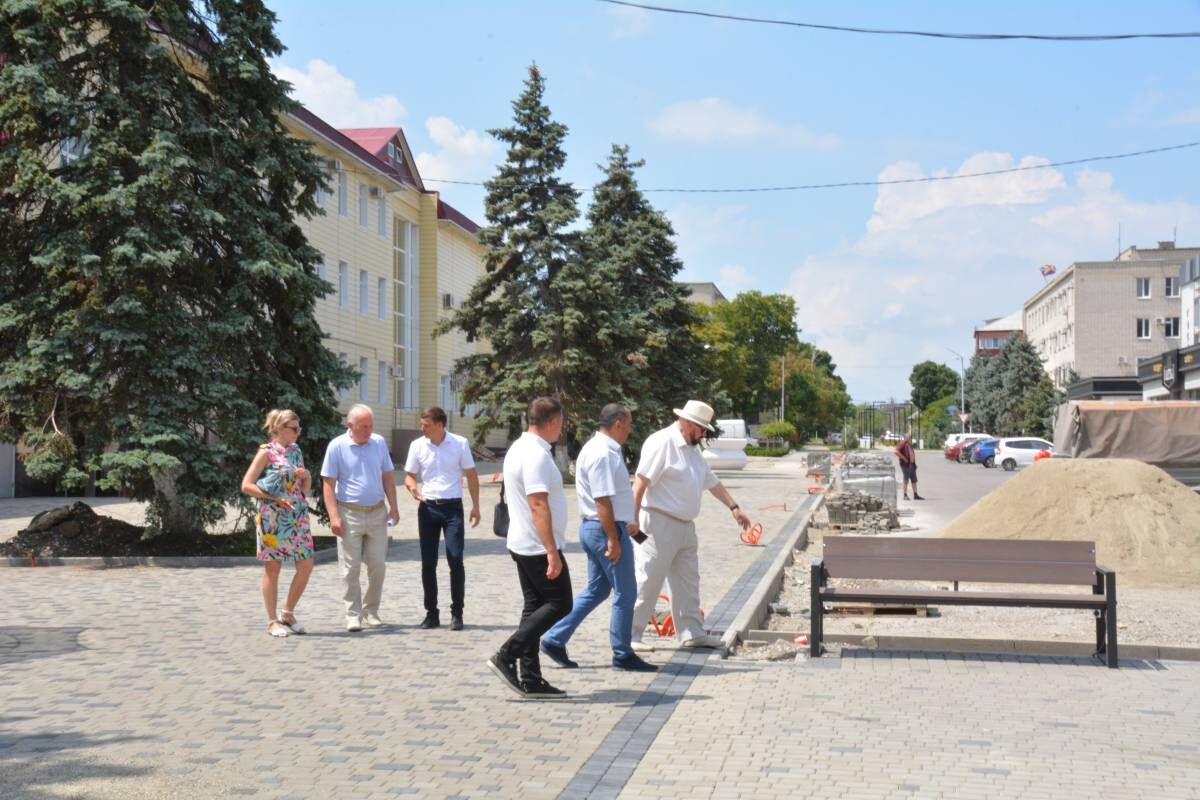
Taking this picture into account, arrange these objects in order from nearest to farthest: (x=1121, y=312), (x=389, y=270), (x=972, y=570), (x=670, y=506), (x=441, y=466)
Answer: (x=670, y=506)
(x=972, y=570)
(x=441, y=466)
(x=389, y=270)
(x=1121, y=312)

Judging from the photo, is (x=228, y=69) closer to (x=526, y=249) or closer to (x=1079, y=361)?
(x=526, y=249)

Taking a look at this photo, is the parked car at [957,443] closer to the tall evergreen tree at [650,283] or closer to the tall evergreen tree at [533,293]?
the tall evergreen tree at [650,283]

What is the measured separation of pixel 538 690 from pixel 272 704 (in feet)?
5.05

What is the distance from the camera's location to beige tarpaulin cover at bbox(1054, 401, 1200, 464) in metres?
30.8

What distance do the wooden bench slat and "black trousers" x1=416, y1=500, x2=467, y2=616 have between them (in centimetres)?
299

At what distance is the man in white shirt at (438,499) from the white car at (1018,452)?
50067 millimetres

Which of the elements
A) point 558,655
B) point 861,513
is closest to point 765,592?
point 558,655

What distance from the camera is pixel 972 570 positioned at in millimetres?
9781

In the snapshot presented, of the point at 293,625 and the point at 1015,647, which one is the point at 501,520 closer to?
the point at 293,625

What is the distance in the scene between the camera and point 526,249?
40188 millimetres

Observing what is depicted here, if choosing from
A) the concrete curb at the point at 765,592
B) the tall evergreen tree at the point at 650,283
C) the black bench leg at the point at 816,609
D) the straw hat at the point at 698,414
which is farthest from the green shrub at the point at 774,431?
the straw hat at the point at 698,414

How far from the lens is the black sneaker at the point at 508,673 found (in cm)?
788

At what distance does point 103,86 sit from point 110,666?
1099 centimetres

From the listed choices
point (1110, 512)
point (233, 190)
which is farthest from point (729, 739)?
point (233, 190)
